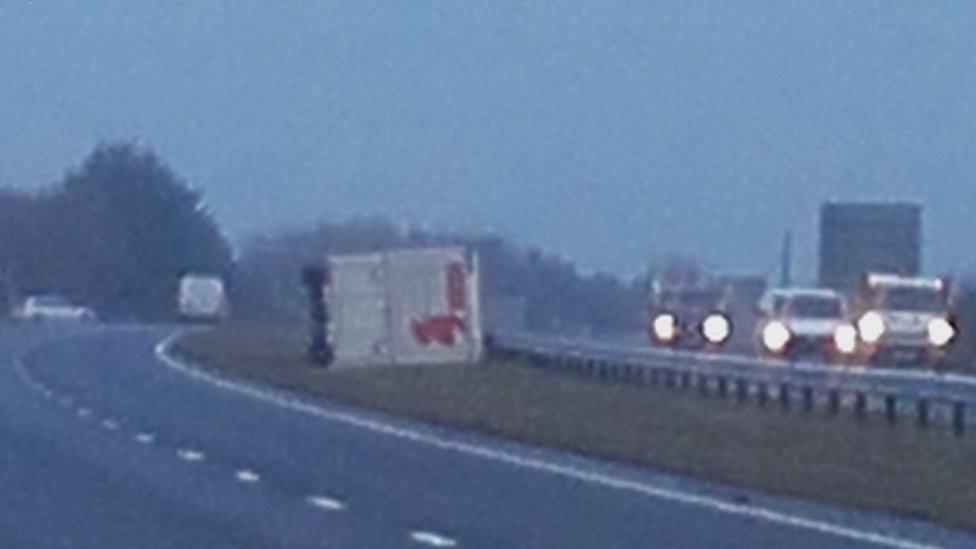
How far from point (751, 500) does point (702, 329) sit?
40602 mm

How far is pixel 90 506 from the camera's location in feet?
90.0

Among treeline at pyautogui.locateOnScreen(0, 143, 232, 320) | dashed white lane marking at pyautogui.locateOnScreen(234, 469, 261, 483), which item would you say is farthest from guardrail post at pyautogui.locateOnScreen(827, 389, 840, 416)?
treeline at pyautogui.locateOnScreen(0, 143, 232, 320)

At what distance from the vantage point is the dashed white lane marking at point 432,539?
78.3 feet

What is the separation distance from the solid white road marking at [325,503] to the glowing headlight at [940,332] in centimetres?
3373

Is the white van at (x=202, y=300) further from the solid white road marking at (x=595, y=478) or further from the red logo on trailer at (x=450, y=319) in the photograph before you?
the solid white road marking at (x=595, y=478)

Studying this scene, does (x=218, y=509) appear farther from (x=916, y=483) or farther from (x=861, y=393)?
(x=861, y=393)

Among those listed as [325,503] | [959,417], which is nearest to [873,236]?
[959,417]

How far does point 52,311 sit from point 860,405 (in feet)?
316

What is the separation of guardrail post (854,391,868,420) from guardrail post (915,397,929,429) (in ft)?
4.81

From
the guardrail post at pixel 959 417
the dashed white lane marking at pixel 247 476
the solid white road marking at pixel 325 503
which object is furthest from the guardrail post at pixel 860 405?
the solid white road marking at pixel 325 503

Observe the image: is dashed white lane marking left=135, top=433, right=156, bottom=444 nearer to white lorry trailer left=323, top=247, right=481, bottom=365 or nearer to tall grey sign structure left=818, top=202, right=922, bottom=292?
white lorry trailer left=323, top=247, right=481, bottom=365

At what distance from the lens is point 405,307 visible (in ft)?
229

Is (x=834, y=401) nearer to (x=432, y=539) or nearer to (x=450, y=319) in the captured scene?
(x=432, y=539)

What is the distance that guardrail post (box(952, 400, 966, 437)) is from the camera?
130 feet
